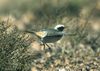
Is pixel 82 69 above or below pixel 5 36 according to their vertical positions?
below

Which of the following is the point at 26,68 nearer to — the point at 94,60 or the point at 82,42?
the point at 94,60

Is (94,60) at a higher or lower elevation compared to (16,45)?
lower

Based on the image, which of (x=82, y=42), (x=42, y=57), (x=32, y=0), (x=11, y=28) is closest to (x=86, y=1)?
(x=32, y=0)

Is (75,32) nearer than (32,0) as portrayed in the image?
Yes

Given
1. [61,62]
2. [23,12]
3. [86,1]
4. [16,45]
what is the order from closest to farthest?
[16,45], [61,62], [23,12], [86,1]

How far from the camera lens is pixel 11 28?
31.2 feet

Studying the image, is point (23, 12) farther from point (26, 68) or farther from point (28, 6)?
point (26, 68)

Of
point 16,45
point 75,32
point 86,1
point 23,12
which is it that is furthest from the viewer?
point 86,1

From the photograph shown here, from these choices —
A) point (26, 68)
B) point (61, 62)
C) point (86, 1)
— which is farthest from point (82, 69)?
point (86, 1)

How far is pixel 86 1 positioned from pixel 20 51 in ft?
40.4

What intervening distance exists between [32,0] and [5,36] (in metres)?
12.3

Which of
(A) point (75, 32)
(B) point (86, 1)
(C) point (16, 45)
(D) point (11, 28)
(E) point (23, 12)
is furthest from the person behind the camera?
(B) point (86, 1)

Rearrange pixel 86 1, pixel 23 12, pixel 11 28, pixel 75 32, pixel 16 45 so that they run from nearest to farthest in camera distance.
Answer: pixel 16 45, pixel 11 28, pixel 75 32, pixel 23 12, pixel 86 1

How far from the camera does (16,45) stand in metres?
8.67
